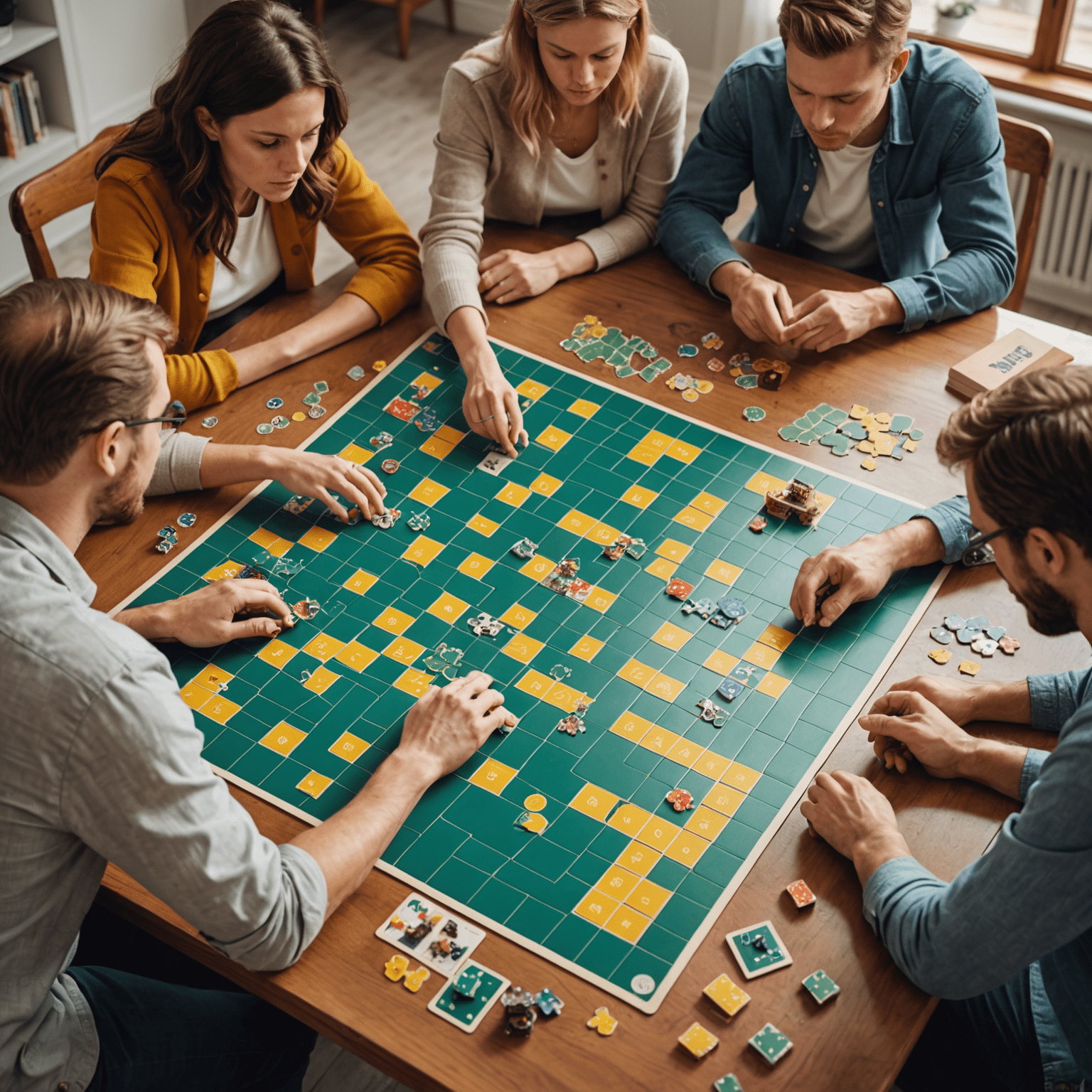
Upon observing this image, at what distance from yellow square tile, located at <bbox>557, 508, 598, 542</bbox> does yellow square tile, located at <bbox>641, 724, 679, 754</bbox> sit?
0.44 metres

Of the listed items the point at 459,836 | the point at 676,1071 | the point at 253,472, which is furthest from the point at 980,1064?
the point at 253,472

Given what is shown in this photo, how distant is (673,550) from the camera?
202 centimetres

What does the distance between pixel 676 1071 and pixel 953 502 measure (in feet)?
3.61

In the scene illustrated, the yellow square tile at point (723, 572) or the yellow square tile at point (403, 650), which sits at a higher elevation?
the yellow square tile at point (723, 572)

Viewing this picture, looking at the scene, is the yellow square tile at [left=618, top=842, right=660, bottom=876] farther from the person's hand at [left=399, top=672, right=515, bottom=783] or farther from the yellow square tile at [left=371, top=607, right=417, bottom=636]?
the yellow square tile at [left=371, top=607, right=417, bottom=636]

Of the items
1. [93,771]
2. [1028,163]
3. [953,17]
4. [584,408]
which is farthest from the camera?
[953,17]

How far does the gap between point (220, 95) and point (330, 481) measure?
2.52ft

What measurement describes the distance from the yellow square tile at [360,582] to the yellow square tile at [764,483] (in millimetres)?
716

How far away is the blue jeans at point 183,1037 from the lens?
1607 mm

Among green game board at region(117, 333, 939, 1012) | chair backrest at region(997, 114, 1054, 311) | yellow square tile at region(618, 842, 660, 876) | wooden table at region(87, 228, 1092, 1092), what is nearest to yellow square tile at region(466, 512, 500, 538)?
green game board at region(117, 333, 939, 1012)

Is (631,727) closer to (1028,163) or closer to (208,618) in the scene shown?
(208,618)

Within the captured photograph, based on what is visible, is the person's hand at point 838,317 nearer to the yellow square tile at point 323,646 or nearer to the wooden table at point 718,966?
the wooden table at point 718,966

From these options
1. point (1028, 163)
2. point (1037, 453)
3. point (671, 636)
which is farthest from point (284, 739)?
point (1028, 163)

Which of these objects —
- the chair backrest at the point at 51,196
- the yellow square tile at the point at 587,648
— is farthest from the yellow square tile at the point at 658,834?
the chair backrest at the point at 51,196
